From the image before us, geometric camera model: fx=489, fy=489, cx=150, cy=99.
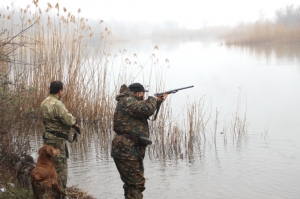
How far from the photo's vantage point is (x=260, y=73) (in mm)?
19453

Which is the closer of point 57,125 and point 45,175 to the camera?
point 45,175

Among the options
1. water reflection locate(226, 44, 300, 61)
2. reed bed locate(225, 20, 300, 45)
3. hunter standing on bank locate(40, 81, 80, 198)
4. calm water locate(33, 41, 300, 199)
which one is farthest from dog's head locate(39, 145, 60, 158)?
reed bed locate(225, 20, 300, 45)

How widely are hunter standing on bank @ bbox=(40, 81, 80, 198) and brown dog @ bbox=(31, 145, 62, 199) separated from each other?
0.38 metres

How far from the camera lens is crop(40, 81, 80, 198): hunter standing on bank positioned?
5.15 meters

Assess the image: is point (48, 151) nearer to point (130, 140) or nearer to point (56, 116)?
point (56, 116)

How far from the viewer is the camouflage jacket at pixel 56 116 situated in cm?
512

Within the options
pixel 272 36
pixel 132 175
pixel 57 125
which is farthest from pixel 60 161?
pixel 272 36

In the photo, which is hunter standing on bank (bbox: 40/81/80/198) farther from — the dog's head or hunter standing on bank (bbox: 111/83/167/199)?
hunter standing on bank (bbox: 111/83/167/199)

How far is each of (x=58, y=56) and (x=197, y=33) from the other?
54.7 meters

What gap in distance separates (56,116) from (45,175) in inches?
29.0

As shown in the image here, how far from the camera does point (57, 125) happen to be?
17.2ft

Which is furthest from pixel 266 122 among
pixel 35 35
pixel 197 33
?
pixel 197 33

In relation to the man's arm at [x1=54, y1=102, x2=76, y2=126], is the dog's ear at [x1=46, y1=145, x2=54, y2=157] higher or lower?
lower

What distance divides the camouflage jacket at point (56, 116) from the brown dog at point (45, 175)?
0.41 metres
